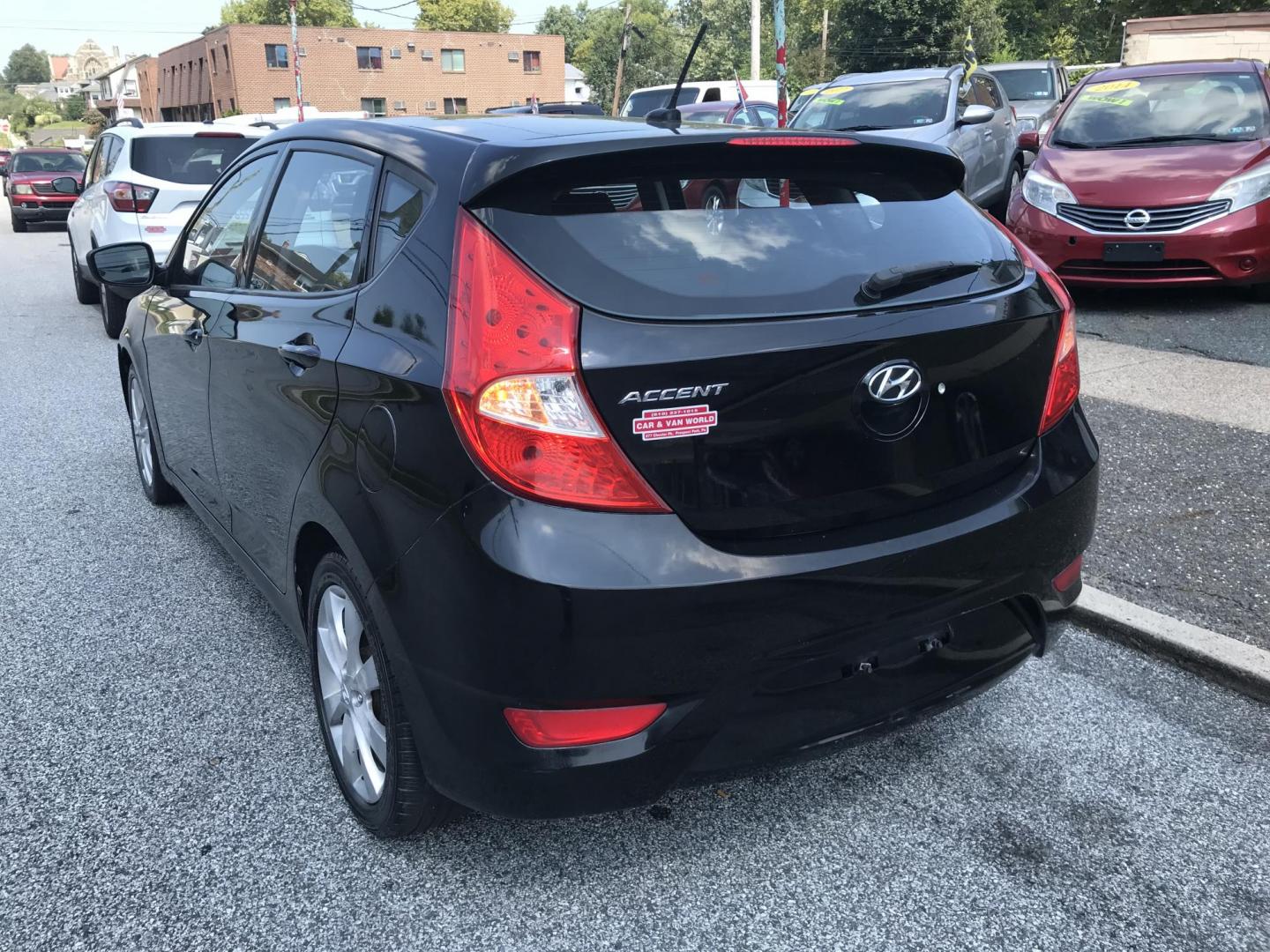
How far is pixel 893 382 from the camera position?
235cm

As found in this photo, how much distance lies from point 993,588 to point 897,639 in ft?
0.99

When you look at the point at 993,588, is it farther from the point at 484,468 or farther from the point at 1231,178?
the point at 1231,178

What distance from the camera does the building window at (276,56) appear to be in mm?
66250

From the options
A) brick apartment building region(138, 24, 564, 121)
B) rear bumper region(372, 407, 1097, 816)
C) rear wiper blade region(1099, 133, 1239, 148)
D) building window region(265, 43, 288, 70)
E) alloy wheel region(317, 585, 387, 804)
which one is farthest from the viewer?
building window region(265, 43, 288, 70)

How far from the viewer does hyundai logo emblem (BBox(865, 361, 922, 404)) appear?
91.6 inches

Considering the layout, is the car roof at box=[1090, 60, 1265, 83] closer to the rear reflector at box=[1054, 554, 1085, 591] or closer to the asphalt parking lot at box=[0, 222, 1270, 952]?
the asphalt parking lot at box=[0, 222, 1270, 952]

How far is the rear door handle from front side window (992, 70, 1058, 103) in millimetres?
18327

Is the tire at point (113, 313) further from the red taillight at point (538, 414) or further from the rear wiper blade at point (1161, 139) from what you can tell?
the red taillight at point (538, 414)

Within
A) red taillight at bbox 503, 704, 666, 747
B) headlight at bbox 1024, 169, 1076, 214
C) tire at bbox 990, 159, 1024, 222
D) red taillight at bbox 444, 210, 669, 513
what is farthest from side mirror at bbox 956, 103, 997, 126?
red taillight at bbox 503, 704, 666, 747

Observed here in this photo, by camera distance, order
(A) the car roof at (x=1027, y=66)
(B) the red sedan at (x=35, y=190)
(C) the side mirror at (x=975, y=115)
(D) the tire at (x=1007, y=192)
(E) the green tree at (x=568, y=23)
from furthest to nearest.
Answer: (E) the green tree at (x=568, y=23)
(B) the red sedan at (x=35, y=190)
(A) the car roof at (x=1027, y=66)
(D) the tire at (x=1007, y=192)
(C) the side mirror at (x=975, y=115)

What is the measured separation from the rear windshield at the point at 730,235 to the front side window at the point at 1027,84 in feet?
58.9

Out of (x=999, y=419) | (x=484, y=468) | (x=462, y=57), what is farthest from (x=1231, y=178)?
(x=462, y=57)

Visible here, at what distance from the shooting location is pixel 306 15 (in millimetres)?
101938

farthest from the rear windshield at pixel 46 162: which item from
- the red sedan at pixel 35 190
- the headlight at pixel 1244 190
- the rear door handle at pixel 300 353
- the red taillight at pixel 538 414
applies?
the red taillight at pixel 538 414
